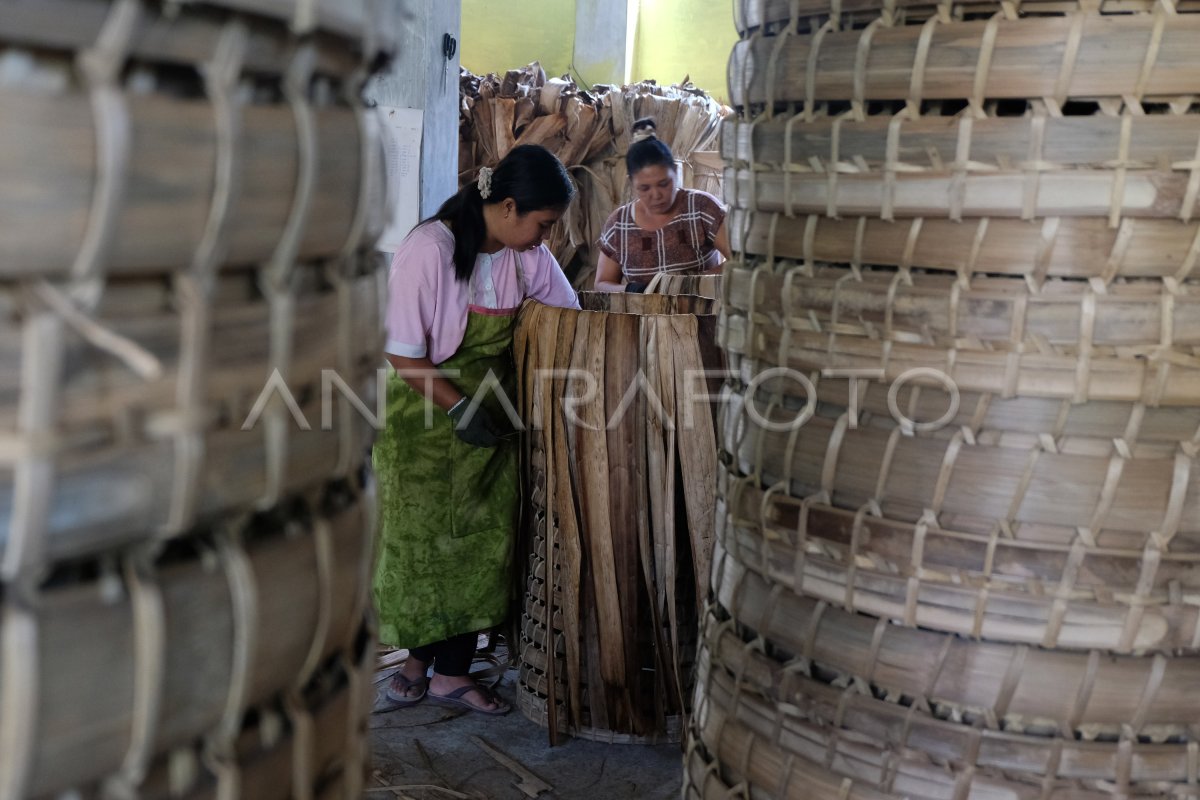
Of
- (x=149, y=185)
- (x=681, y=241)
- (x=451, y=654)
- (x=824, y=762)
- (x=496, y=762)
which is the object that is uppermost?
(x=681, y=241)

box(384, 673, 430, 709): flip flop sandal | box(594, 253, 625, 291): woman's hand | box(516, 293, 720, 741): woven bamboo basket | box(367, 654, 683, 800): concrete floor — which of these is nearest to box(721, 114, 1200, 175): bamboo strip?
box(516, 293, 720, 741): woven bamboo basket

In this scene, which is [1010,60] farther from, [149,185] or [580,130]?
[580,130]

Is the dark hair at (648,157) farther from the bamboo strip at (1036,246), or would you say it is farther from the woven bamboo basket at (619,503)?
the bamboo strip at (1036,246)

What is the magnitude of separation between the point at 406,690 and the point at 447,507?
50cm

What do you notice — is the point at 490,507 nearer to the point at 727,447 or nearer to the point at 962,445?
the point at 727,447

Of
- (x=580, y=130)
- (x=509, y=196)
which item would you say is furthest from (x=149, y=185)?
(x=580, y=130)

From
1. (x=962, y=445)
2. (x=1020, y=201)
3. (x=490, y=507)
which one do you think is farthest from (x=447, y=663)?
(x=1020, y=201)

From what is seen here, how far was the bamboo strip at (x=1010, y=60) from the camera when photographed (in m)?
1.12

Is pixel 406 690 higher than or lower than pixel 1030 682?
lower

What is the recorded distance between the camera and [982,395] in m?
1.21

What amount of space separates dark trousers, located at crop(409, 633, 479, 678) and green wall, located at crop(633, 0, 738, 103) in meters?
5.79

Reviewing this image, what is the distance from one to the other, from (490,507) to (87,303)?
2168 millimetres

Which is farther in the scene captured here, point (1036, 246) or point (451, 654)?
point (451, 654)

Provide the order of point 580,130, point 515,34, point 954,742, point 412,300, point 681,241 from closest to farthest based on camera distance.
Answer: point 954,742
point 412,300
point 681,241
point 580,130
point 515,34
